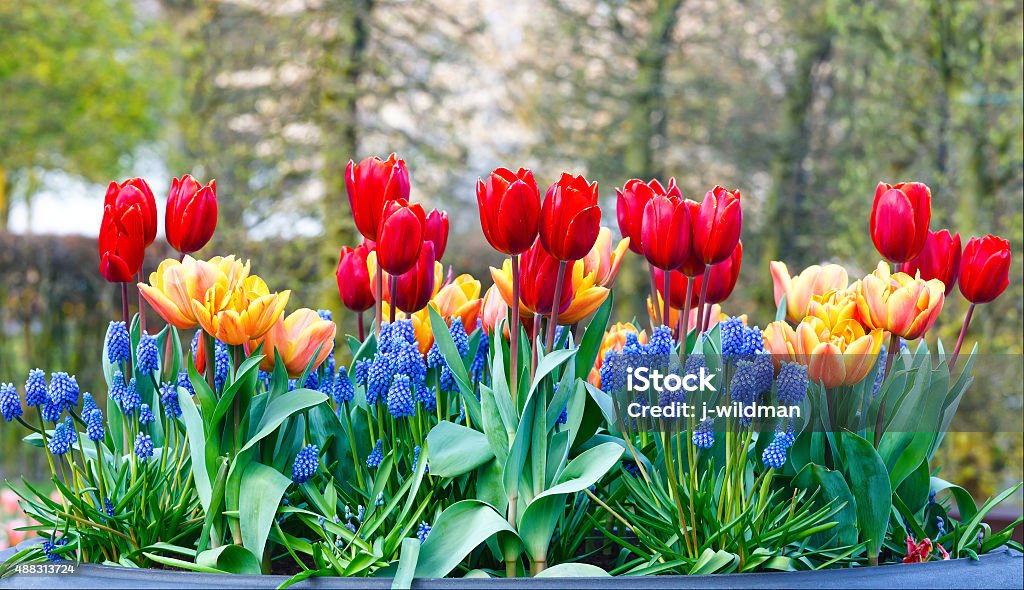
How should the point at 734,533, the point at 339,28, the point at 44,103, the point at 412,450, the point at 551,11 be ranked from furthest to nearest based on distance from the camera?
the point at 44,103 → the point at 551,11 → the point at 339,28 → the point at 412,450 → the point at 734,533

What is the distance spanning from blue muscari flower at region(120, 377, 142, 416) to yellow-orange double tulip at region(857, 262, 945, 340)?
3.17 feet

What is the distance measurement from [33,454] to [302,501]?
235 inches

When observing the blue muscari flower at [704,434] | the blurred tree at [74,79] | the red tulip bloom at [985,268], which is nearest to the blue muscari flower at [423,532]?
Result: the blue muscari flower at [704,434]

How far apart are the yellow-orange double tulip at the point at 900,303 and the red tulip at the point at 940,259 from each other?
206 mm

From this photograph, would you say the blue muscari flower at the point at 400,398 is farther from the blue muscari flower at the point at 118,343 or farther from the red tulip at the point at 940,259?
the red tulip at the point at 940,259

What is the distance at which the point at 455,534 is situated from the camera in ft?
3.83

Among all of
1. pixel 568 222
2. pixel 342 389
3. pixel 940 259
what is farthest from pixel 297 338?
pixel 940 259

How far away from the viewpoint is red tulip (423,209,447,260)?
1452 mm

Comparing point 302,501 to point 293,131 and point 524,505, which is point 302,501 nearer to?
point 524,505

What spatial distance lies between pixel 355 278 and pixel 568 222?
1.47 ft

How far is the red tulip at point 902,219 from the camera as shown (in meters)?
1.33

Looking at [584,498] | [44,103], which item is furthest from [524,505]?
[44,103]

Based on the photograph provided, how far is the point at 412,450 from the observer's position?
52.6 inches

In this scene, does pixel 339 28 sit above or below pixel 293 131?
above
